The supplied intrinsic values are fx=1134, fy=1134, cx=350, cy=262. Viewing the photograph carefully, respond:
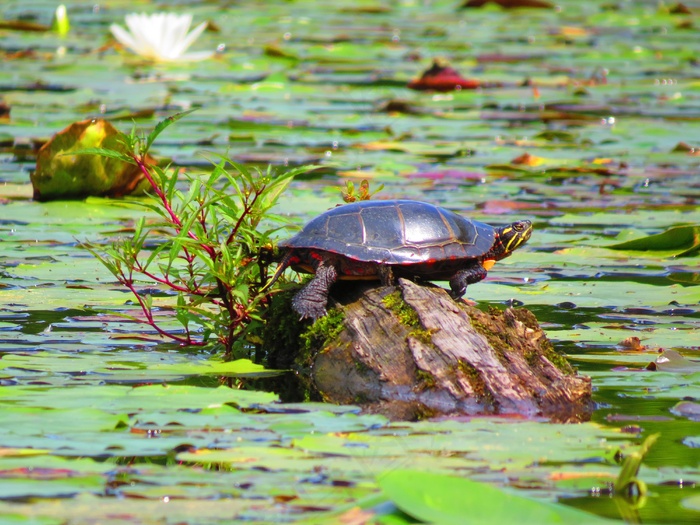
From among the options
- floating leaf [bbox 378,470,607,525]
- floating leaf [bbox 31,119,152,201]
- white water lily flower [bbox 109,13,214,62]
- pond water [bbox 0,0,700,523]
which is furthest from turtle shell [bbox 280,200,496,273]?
white water lily flower [bbox 109,13,214,62]

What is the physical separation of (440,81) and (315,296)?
25.4 feet

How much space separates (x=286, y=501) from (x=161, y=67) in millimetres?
10803

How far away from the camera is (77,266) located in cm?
551

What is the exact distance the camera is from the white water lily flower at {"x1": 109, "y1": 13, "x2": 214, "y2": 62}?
11367 millimetres

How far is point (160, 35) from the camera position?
11.8 metres

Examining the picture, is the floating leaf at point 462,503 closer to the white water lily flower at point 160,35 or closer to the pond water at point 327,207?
the pond water at point 327,207

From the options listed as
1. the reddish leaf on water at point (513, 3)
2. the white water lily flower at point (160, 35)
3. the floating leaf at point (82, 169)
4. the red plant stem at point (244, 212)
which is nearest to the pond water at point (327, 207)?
the floating leaf at point (82, 169)

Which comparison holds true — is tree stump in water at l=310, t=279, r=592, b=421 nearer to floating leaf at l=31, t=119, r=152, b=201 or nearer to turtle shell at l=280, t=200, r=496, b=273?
turtle shell at l=280, t=200, r=496, b=273

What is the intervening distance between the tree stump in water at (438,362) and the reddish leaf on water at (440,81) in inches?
297

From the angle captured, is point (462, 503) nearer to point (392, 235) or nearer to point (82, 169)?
A: point (392, 235)

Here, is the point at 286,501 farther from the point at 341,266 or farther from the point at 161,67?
the point at 161,67

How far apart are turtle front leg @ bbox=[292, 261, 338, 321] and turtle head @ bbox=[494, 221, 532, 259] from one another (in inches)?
33.8

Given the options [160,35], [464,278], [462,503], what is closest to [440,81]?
[160,35]

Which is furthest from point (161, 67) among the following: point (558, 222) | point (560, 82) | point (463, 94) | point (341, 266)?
point (341, 266)
